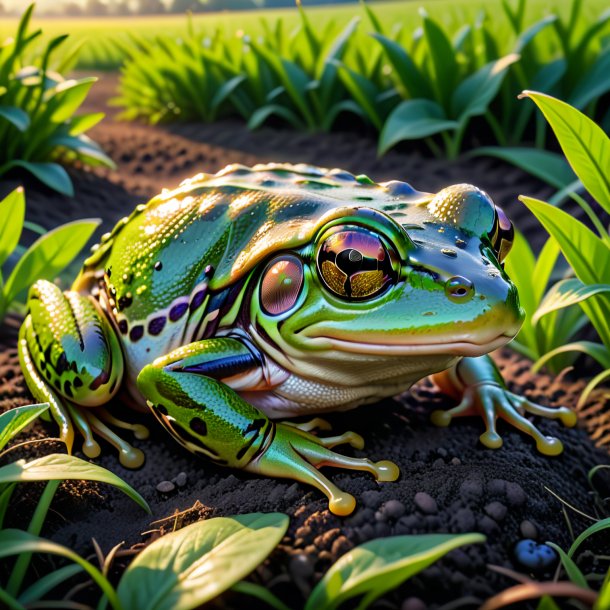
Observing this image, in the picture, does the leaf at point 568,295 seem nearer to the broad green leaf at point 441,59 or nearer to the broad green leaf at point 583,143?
the broad green leaf at point 583,143

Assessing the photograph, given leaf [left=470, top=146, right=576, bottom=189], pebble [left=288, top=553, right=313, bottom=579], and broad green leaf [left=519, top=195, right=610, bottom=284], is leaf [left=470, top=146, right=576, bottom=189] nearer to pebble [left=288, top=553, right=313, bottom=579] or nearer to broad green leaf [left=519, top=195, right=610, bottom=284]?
broad green leaf [left=519, top=195, right=610, bottom=284]

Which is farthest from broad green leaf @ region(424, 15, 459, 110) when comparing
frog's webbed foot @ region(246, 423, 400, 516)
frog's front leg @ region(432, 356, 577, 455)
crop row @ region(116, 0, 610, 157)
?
frog's webbed foot @ region(246, 423, 400, 516)

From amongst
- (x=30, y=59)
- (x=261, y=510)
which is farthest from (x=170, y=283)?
(x=30, y=59)

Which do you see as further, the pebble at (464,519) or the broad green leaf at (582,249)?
the broad green leaf at (582,249)

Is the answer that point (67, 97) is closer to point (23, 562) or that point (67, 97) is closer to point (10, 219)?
point (10, 219)

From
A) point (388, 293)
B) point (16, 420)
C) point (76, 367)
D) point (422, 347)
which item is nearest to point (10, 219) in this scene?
point (76, 367)

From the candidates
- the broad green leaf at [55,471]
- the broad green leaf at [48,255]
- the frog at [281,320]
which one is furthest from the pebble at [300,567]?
the broad green leaf at [48,255]

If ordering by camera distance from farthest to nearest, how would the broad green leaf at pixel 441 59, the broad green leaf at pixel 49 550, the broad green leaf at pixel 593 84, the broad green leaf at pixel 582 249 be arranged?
the broad green leaf at pixel 441 59, the broad green leaf at pixel 593 84, the broad green leaf at pixel 582 249, the broad green leaf at pixel 49 550

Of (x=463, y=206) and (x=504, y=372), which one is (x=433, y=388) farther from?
(x=463, y=206)
